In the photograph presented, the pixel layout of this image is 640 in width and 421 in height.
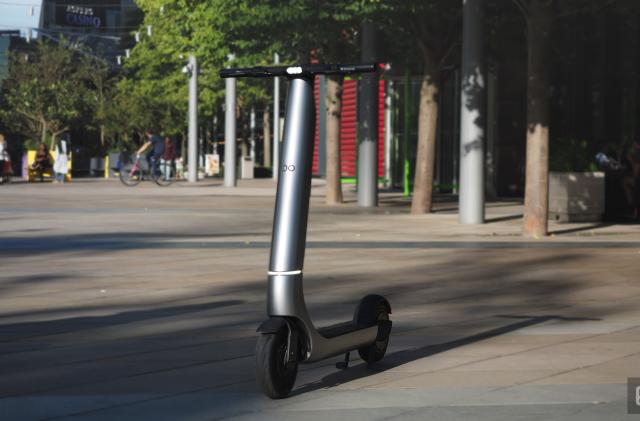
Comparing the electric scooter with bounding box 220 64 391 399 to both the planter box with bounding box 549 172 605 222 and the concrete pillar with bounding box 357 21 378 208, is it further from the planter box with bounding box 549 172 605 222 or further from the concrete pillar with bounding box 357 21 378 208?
the concrete pillar with bounding box 357 21 378 208

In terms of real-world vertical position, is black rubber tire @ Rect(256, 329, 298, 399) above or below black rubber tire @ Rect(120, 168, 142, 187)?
below

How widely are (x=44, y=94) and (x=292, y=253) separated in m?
58.0

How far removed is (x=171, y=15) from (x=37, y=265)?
46.9 m

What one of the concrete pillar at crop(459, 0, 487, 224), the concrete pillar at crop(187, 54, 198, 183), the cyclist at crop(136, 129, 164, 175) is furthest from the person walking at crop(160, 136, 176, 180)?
the concrete pillar at crop(459, 0, 487, 224)

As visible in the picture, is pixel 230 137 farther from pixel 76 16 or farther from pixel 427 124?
pixel 76 16

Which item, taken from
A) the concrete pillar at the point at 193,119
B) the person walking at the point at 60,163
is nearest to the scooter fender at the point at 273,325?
the person walking at the point at 60,163

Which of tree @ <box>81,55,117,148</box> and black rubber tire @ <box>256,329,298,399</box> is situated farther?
tree @ <box>81,55,117,148</box>

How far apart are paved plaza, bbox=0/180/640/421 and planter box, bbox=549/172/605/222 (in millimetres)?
1999

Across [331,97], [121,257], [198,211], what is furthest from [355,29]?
[121,257]

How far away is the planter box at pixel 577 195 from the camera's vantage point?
2392 cm

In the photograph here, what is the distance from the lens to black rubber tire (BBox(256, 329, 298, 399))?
6805mm

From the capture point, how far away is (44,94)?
2502 inches

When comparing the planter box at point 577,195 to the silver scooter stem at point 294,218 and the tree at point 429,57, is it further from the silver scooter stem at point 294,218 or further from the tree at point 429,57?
the silver scooter stem at point 294,218

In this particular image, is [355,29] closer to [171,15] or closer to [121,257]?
[121,257]
